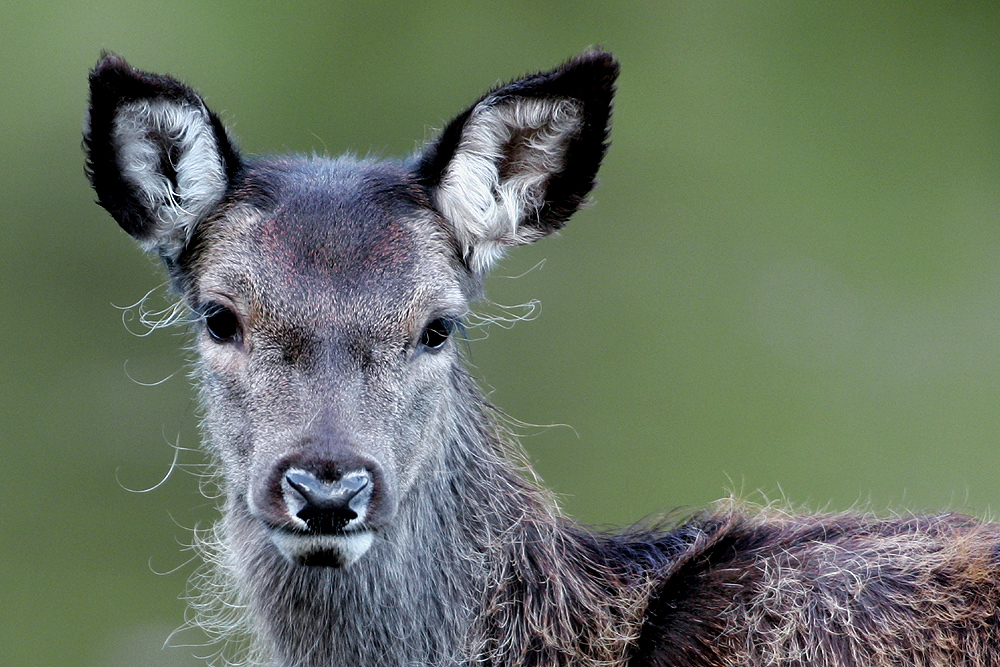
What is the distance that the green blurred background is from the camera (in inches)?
527

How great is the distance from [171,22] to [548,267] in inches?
235

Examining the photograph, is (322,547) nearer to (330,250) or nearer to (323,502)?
(323,502)

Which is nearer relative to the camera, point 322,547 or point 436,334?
point 322,547

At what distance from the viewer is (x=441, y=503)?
5391 mm

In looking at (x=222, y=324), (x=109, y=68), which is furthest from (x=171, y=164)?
(x=222, y=324)

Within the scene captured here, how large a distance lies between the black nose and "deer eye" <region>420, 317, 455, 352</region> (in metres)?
0.87

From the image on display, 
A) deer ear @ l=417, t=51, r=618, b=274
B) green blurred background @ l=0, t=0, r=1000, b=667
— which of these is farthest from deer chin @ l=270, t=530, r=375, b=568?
green blurred background @ l=0, t=0, r=1000, b=667

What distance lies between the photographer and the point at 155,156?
539cm

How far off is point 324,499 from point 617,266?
11.2 metres

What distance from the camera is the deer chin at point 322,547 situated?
14.9 ft

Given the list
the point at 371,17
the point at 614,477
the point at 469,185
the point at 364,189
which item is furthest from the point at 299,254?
the point at 371,17

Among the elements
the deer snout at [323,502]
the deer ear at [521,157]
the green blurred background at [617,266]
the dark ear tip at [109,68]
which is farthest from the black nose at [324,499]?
the green blurred background at [617,266]

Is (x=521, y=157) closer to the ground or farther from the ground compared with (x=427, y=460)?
farther from the ground

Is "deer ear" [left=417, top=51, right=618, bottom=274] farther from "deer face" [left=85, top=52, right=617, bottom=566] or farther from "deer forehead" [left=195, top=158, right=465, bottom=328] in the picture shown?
"deer forehead" [left=195, top=158, right=465, bottom=328]
